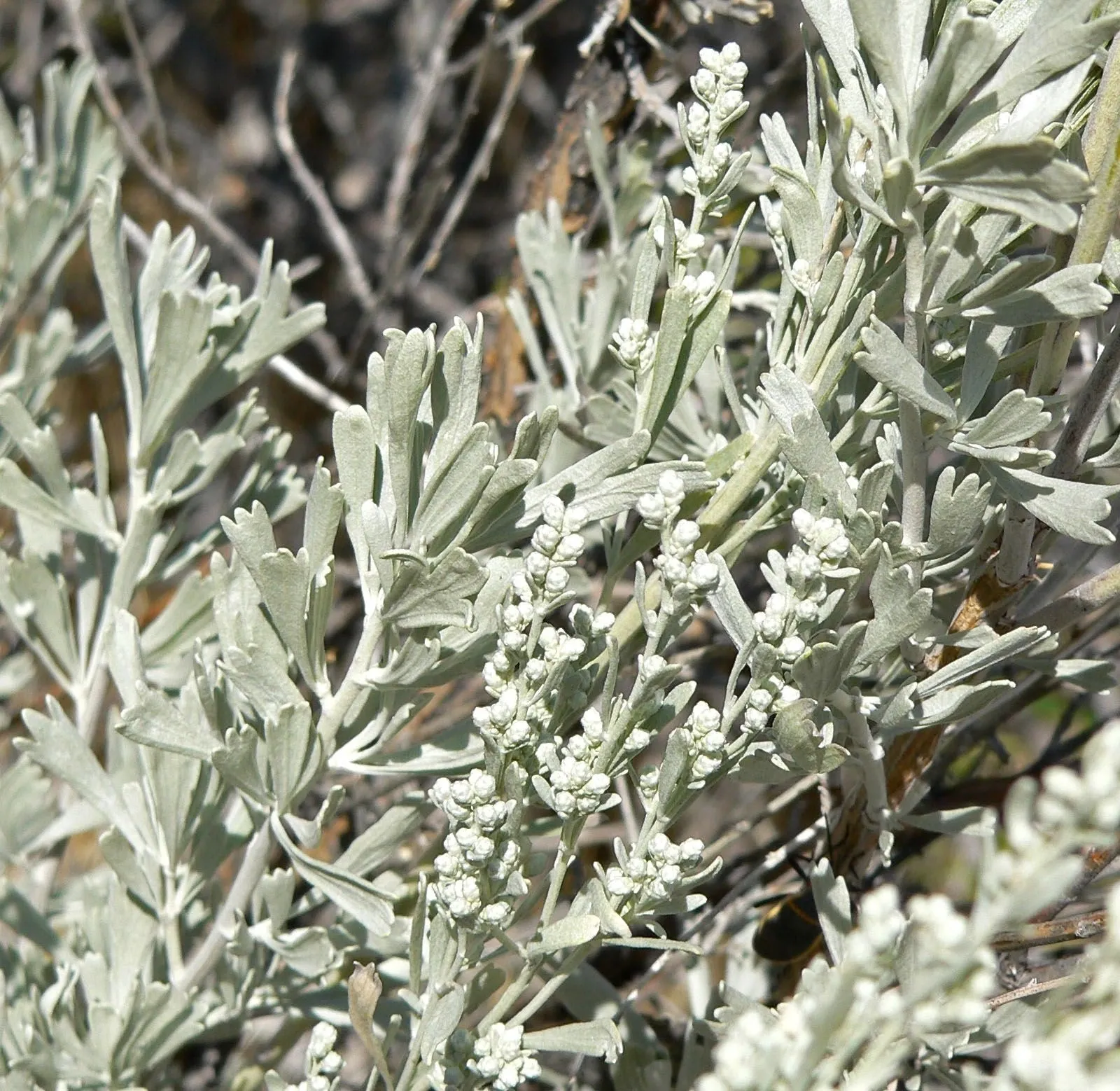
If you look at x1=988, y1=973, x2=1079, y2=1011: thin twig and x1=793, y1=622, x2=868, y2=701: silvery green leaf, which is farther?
x1=988, y1=973, x2=1079, y2=1011: thin twig

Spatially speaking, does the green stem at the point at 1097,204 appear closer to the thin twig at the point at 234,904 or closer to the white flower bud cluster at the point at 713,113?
the white flower bud cluster at the point at 713,113

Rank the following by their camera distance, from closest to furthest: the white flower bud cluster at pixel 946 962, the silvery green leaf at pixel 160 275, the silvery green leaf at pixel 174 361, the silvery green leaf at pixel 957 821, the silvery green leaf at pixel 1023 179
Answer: the white flower bud cluster at pixel 946 962 → the silvery green leaf at pixel 1023 179 → the silvery green leaf at pixel 957 821 → the silvery green leaf at pixel 174 361 → the silvery green leaf at pixel 160 275

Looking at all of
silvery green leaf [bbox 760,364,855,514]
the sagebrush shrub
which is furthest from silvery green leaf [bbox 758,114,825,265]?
silvery green leaf [bbox 760,364,855,514]

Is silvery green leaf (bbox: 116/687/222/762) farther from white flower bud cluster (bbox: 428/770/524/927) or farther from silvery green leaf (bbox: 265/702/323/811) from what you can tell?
A: white flower bud cluster (bbox: 428/770/524/927)

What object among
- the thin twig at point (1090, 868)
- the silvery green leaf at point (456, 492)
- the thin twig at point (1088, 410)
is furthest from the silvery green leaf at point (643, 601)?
the thin twig at point (1090, 868)

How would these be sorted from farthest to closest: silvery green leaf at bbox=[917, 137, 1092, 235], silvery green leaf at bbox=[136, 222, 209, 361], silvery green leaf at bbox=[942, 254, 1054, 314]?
silvery green leaf at bbox=[136, 222, 209, 361] < silvery green leaf at bbox=[942, 254, 1054, 314] < silvery green leaf at bbox=[917, 137, 1092, 235]

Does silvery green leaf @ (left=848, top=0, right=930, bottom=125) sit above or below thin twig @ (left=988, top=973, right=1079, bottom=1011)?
above

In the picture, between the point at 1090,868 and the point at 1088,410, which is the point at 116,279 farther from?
the point at 1090,868
